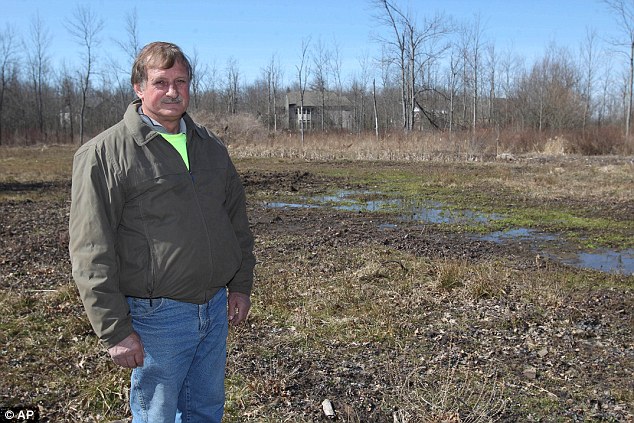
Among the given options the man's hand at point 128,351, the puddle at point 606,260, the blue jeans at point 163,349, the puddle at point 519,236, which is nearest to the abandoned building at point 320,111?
the puddle at point 519,236

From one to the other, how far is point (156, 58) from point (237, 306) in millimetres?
1248

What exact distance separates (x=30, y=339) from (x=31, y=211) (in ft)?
24.7

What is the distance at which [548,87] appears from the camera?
39.6 m

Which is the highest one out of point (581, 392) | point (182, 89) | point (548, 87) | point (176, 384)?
point (548, 87)

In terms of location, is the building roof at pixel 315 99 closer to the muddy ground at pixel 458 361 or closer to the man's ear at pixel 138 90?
the muddy ground at pixel 458 361

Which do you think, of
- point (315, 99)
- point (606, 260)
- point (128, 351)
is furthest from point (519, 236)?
point (315, 99)

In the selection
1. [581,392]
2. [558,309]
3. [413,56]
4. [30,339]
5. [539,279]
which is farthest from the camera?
[413,56]

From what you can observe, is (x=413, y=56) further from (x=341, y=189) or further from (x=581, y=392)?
(x=581, y=392)

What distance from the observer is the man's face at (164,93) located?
2.19 metres

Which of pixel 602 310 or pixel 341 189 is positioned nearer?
pixel 602 310

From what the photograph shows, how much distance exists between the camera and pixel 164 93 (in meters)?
2.20

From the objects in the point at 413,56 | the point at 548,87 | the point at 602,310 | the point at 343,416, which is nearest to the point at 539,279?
the point at 602,310

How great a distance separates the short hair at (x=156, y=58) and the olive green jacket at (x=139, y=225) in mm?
146

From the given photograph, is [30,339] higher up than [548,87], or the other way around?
[548,87]
